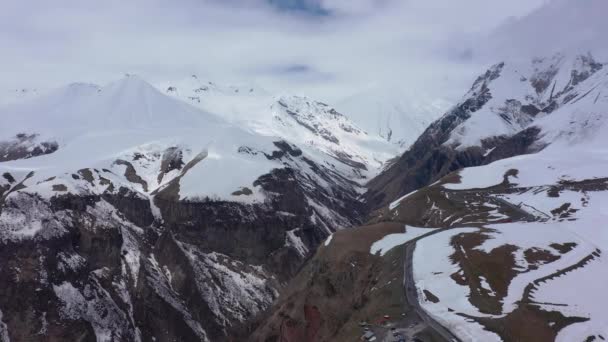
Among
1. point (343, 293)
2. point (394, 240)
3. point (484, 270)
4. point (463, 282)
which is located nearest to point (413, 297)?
point (463, 282)

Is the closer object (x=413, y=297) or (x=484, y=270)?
(x=413, y=297)

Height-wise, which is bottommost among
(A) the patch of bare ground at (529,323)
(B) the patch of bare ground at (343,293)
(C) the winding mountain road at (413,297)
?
(B) the patch of bare ground at (343,293)

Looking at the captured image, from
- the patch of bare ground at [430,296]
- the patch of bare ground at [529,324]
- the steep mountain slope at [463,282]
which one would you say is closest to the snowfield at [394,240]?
the steep mountain slope at [463,282]

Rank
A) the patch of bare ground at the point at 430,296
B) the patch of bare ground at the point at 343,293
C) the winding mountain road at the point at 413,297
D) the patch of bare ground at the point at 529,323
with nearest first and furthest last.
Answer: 1. the patch of bare ground at the point at 529,323
2. the winding mountain road at the point at 413,297
3. the patch of bare ground at the point at 430,296
4. the patch of bare ground at the point at 343,293

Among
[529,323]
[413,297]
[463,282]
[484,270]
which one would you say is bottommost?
[413,297]

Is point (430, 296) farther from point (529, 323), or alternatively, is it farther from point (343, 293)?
point (343, 293)

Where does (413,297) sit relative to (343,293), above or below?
above

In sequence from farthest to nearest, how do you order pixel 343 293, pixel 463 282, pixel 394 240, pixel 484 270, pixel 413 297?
pixel 394 240, pixel 343 293, pixel 484 270, pixel 463 282, pixel 413 297

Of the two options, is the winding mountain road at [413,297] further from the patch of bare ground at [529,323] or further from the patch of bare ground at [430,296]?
the patch of bare ground at [529,323]

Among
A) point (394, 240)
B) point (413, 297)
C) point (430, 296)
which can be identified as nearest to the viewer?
Result: point (430, 296)
